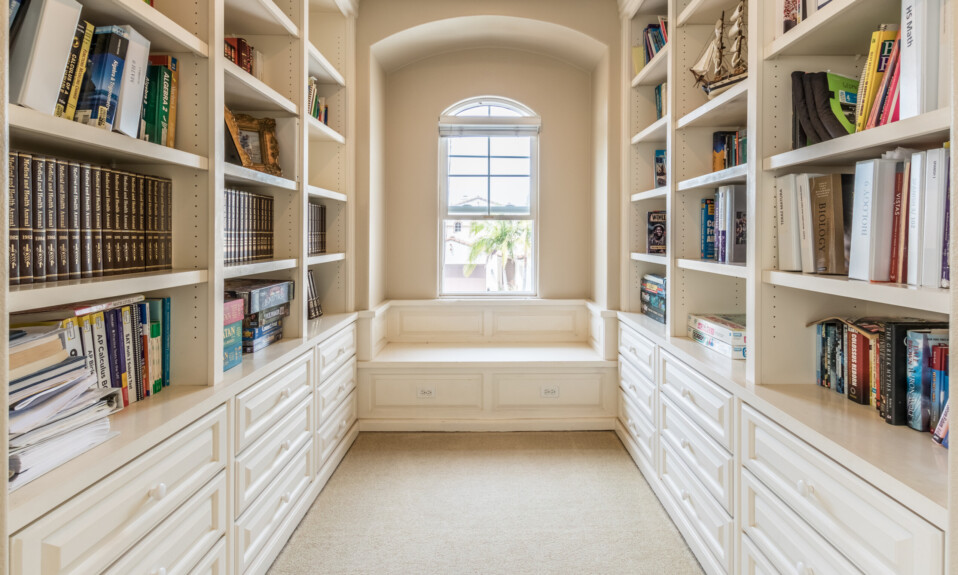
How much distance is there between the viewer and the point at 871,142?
130 cm

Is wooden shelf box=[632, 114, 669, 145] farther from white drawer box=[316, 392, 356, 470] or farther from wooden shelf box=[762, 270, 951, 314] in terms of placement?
white drawer box=[316, 392, 356, 470]

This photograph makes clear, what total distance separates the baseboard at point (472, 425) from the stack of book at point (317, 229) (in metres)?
1.14

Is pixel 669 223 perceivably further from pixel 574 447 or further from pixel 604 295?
pixel 574 447

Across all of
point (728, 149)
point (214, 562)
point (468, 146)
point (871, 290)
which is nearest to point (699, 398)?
point (871, 290)

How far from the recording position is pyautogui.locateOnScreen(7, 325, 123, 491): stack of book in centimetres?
104

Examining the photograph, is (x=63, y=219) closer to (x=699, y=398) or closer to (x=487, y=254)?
(x=699, y=398)

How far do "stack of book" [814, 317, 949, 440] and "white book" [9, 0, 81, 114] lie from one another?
2042mm

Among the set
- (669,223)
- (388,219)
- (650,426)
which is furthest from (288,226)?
(650,426)

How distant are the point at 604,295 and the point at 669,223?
3.25 ft

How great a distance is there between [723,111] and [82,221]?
2278 millimetres

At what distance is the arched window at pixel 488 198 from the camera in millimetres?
4035

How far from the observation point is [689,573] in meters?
1.99

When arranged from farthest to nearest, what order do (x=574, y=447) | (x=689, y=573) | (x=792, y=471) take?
1. (x=574, y=447)
2. (x=689, y=573)
3. (x=792, y=471)

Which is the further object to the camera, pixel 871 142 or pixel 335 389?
pixel 335 389
